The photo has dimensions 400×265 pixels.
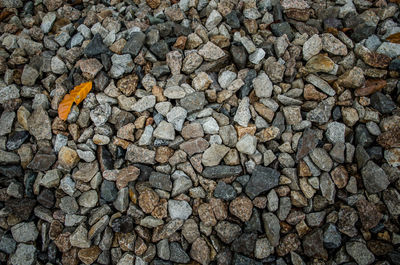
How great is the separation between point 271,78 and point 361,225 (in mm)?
1232

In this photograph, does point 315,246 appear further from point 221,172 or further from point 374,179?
point 221,172

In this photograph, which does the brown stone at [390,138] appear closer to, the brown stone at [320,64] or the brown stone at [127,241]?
the brown stone at [320,64]

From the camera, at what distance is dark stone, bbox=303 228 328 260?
1.94 m

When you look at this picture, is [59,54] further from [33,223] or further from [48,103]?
[33,223]

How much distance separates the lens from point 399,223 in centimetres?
198

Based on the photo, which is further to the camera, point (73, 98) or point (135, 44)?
point (135, 44)

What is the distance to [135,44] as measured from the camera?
2.43 m

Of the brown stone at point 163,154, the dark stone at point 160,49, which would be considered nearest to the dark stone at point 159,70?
the dark stone at point 160,49

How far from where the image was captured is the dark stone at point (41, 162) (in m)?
2.20

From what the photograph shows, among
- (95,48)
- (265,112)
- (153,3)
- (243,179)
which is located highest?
(153,3)

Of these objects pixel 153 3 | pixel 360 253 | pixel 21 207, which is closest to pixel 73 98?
pixel 21 207

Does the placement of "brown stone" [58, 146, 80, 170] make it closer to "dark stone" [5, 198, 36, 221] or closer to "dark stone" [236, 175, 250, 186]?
"dark stone" [5, 198, 36, 221]

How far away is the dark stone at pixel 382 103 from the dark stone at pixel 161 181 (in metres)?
1.65

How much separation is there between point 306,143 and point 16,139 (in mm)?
2202
